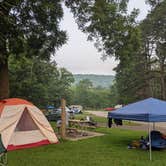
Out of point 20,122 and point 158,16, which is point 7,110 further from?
point 158,16

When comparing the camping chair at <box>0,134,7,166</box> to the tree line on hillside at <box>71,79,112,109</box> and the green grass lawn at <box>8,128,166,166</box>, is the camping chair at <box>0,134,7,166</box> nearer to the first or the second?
the green grass lawn at <box>8,128,166,166</box>

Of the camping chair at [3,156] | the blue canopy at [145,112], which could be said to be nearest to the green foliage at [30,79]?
the blue canopy at [145,112]

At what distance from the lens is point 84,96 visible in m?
95.1

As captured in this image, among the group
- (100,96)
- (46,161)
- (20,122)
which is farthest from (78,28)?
(100,96)

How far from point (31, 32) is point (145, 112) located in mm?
7882

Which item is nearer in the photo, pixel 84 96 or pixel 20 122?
pixel 20 122

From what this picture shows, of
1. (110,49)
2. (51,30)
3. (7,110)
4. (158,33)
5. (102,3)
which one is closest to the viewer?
(7,110)

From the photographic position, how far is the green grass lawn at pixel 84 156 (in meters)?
7.84

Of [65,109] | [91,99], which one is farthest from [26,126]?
[91,99]

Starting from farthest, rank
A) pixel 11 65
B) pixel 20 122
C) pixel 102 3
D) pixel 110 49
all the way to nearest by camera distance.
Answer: pixel 11 65, pixel 110 49, pixel 102 3, pixel 20 122

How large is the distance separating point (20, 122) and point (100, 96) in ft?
276

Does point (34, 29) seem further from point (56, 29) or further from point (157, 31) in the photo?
point (157, 31)

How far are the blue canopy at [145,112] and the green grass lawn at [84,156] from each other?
110cm

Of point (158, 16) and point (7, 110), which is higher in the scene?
point (158, 16)
